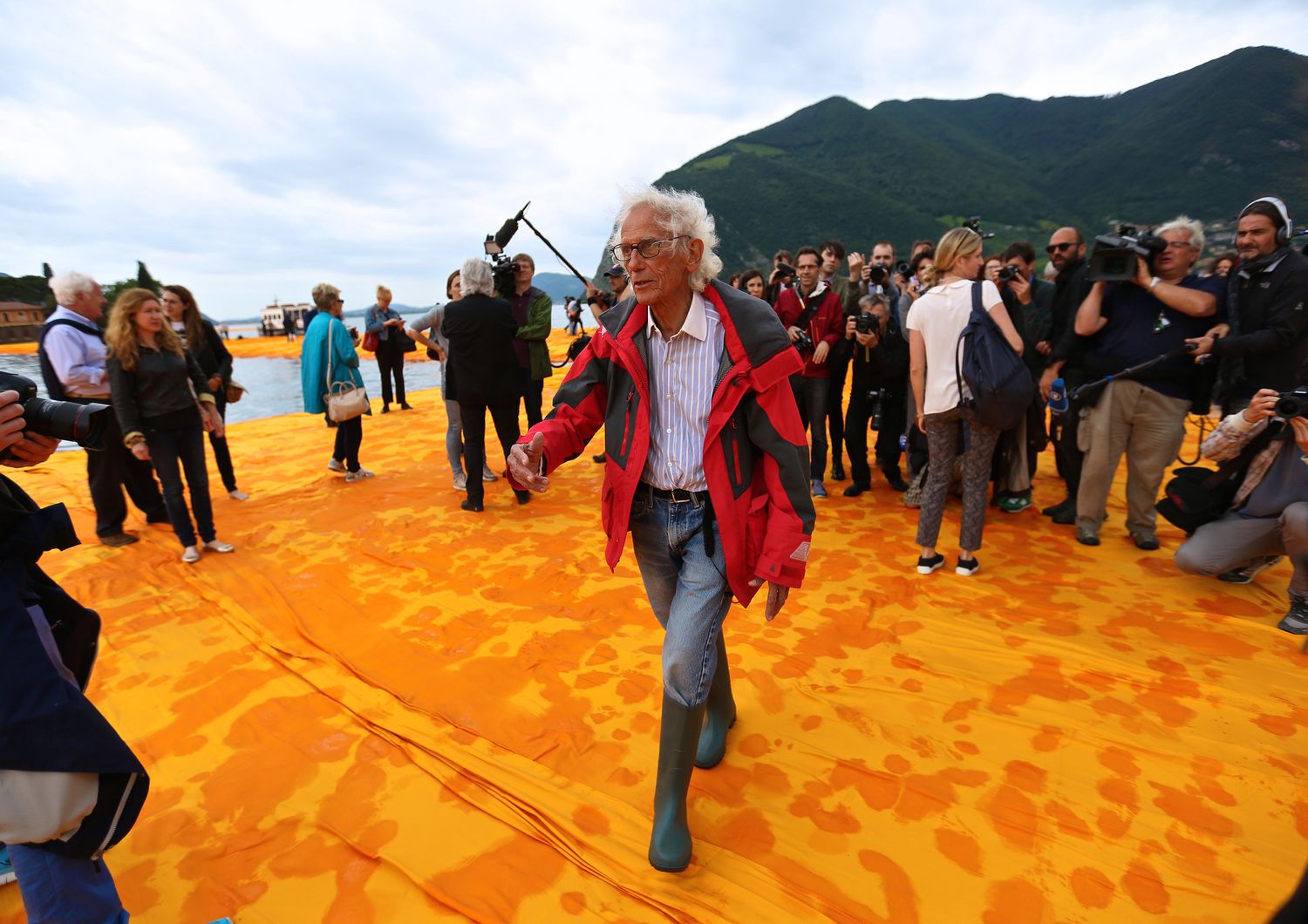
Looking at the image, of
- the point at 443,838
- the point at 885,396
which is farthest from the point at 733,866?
the point at 885,396

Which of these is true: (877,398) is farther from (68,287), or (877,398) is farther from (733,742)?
(68,287)

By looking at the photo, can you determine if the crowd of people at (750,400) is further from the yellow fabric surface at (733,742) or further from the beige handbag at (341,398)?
the yellow fabric surface at (733,742)

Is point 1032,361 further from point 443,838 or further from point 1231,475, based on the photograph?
point 443,838

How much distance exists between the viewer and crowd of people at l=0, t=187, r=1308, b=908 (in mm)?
1727

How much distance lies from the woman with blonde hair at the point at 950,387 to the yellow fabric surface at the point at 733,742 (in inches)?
12.8

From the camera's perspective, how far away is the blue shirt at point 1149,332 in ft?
11.9

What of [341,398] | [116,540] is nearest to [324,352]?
[341,398]

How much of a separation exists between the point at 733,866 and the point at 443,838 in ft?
3.15

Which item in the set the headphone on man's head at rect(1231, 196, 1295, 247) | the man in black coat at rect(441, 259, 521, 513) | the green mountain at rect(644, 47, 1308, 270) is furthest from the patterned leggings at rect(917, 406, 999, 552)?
the green mountain at rect(644, 47, 1308, 270)

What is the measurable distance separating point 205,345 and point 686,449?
17.4ft

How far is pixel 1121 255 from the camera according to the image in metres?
3.57

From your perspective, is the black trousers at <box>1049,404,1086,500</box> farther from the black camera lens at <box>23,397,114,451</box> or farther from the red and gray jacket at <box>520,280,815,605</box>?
the black camera lens at <box>23,397,114,451</box>

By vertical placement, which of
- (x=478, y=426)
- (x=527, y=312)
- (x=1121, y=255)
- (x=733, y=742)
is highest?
(x=1121, y=255)

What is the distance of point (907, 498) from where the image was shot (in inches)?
190
